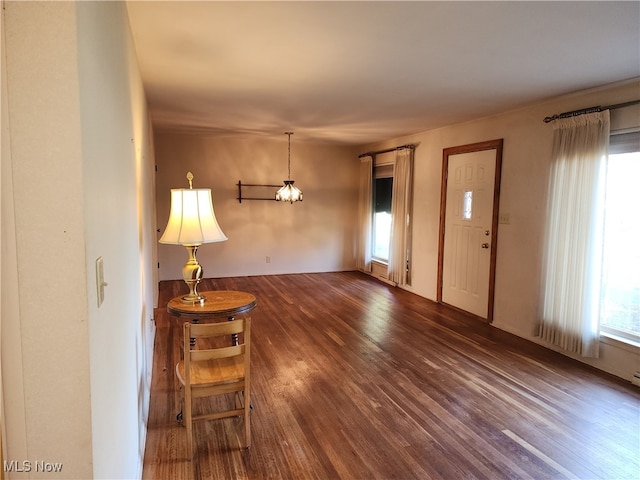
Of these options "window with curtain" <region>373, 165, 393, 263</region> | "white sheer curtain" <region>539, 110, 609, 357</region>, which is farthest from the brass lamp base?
"window with curtain" <region>373, 165, 393, 263</region>

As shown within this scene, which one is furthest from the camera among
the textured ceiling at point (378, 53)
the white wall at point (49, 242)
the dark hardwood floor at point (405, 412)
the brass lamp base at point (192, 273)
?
the brass lamp base at point (192, 273)

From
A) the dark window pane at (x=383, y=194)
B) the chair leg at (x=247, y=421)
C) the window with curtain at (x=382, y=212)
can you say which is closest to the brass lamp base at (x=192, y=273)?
the chair leg at (x=247, y=421)

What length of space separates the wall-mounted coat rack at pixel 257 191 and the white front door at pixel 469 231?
10.6 ft

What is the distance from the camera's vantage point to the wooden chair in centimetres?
220

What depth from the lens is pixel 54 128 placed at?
0.83 meters

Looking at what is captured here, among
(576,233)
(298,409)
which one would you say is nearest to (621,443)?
(576,233)

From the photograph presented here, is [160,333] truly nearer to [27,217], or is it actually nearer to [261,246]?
[261,246]

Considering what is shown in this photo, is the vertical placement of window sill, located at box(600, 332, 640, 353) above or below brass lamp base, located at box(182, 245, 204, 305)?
below

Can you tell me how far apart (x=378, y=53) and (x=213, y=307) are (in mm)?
2028

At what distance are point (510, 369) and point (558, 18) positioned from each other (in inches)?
107

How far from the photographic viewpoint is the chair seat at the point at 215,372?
7.48 feet

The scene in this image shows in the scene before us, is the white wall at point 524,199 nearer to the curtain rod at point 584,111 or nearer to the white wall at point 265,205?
the curtain rod at point 584,111

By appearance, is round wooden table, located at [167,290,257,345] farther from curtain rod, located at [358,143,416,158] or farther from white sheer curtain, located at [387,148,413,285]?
curtain rod, located at [358,143,416,158]

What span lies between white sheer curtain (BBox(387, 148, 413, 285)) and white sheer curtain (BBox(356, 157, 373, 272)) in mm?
818
